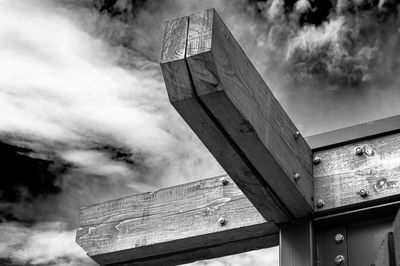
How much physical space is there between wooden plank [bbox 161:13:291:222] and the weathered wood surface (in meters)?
0.17

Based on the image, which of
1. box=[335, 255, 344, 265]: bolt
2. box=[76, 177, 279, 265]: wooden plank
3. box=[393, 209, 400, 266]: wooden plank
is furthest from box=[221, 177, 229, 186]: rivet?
box=[393, 209, 400, 266]: wooden plank

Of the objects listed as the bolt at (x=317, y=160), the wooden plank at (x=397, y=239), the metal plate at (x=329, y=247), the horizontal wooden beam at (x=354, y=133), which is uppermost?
the horizontal wooden beam at (x=354, y=133)

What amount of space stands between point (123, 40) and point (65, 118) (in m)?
1.43

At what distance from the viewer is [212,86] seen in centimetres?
184

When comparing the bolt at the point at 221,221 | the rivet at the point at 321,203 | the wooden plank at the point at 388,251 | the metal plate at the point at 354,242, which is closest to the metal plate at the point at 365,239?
the metal plate at the point at 354,242

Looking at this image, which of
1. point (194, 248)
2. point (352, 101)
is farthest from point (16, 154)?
point (194, 248)

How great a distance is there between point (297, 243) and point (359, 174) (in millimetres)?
303

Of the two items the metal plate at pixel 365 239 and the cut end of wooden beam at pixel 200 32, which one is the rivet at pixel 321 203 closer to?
the metal plate at pixel 365 239

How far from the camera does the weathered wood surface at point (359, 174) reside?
2352mm

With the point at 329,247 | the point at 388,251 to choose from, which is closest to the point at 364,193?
the point at 329,247

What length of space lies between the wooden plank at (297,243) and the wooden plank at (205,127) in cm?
6

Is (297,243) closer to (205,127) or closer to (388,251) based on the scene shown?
(205,127)

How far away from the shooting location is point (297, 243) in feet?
7.90

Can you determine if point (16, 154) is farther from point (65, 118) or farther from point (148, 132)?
point (148, 132)
